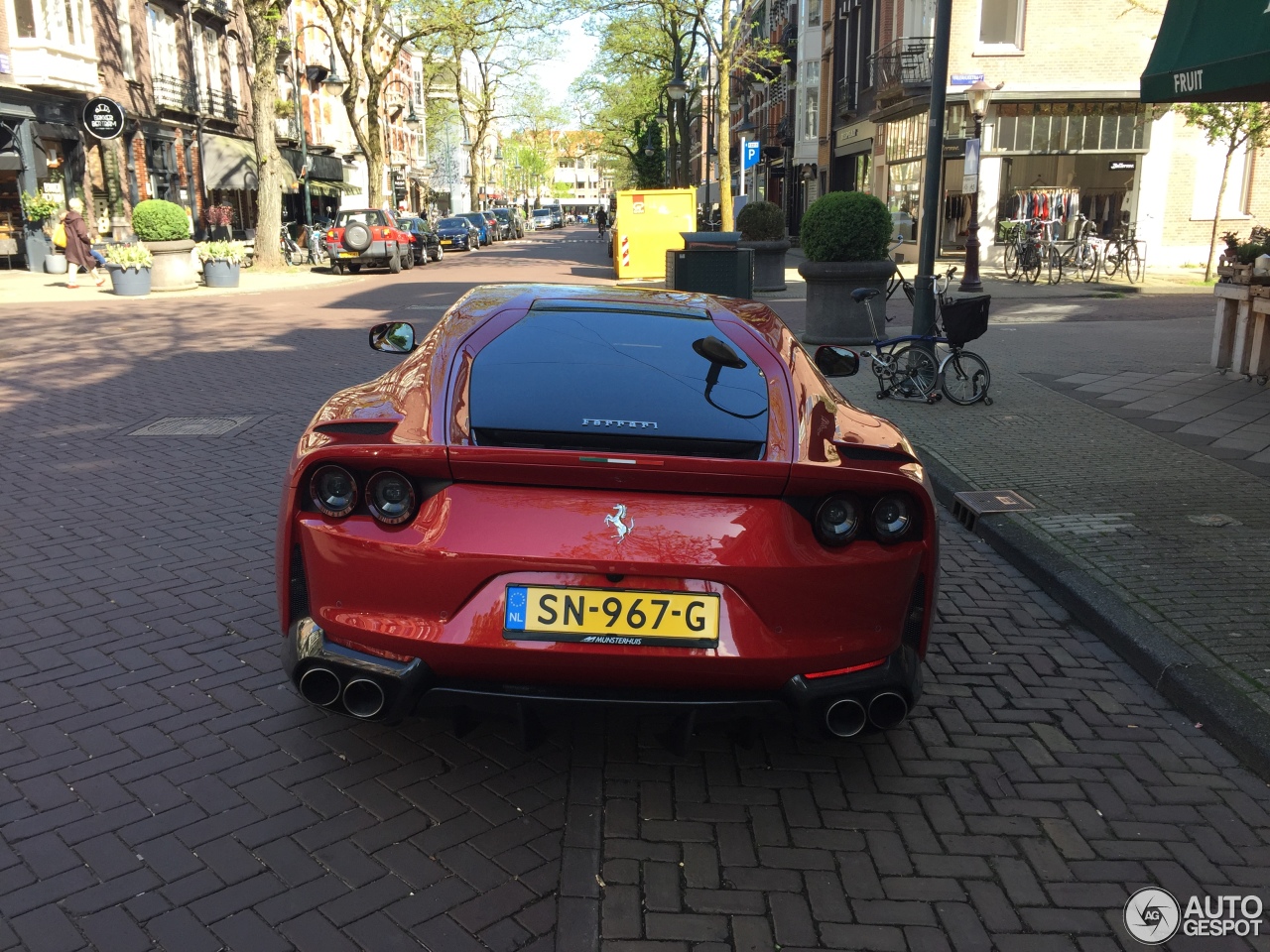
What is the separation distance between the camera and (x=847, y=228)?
1288 centimetres

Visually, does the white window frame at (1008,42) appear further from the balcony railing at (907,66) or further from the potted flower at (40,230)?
the potted flower at (40,230)

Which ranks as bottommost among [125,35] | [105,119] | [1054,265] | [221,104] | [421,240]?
[1054,265]

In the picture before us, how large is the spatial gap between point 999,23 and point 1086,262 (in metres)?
8.42

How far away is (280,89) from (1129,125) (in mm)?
37884

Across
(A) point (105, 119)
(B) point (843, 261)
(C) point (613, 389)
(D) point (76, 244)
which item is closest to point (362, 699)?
(C) point (613, 389)

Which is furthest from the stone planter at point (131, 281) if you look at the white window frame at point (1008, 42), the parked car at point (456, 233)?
the parked car at point (456, 233)

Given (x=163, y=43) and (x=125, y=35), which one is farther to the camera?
(x=163, y=43)

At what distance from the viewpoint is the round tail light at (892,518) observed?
3.15 m

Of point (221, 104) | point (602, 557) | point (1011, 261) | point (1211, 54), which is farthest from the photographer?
point (221, 104)

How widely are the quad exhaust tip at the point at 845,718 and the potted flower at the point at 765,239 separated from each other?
18.3m

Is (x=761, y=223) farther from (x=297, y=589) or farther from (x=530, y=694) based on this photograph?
(x=530, y=694)

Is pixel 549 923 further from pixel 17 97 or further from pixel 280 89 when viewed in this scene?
pixel 280 89

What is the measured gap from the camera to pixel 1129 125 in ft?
89.1

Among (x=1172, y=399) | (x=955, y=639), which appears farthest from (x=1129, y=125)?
(x=955, y=639)
